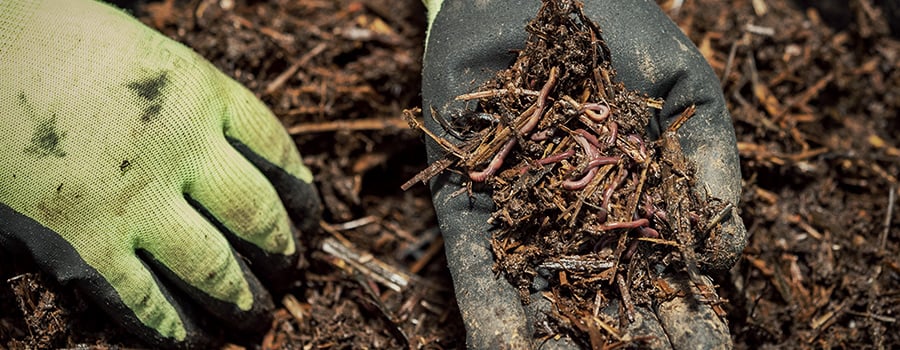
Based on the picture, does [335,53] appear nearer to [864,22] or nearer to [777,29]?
[777,29]

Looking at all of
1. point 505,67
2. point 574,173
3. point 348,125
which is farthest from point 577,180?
point 348,125

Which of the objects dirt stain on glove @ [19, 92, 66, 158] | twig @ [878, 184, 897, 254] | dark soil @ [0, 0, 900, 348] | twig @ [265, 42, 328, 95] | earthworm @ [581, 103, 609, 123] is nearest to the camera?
dirt stain on glove @ [19, 92, 66, 158]

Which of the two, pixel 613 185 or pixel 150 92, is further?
pixel 150 92

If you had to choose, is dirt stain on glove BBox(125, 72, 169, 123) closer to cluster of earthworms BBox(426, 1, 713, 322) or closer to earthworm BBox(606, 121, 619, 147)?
cluster of earthworms BBox(426, 1, 713, 322)

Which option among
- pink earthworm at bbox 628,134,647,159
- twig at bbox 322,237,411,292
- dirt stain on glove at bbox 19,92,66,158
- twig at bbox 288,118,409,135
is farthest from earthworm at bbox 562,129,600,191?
dirt stain on glove at bbox 19,92,66,158

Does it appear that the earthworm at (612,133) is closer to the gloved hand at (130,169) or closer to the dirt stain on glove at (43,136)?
the gloved hand at (130,169)

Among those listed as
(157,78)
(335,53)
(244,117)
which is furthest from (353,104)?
(157,78)

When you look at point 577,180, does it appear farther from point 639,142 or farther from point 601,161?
point 639,142
